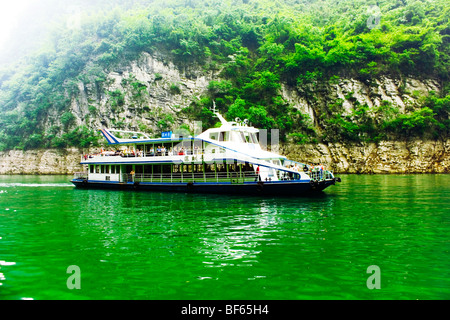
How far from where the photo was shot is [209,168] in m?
31.1

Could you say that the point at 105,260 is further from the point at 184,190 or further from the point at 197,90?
the point at 197,90

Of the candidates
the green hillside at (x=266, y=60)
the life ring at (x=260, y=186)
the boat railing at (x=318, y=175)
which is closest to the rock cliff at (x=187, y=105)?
the green hillside at (x=266, y=60)

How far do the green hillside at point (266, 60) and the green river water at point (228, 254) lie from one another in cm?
4437

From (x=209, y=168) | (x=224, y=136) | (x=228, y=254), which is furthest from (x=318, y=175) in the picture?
(x=228, y=254)

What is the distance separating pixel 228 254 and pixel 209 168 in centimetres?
2162

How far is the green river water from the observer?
7172mm

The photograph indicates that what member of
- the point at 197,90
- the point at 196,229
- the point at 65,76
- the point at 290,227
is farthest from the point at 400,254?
the point at 65,76

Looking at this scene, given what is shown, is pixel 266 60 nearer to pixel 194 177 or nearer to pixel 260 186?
pixel 194 177

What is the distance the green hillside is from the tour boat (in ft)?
94.2

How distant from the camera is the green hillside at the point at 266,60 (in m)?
59.1

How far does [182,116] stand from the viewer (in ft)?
220

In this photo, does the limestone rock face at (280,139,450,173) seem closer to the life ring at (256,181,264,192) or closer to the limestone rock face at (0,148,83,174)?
the life ring at (256,181,264,192)

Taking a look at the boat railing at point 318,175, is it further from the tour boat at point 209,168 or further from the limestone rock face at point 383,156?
the limestone rock face at point 383,156

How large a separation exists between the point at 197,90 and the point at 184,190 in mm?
43570
